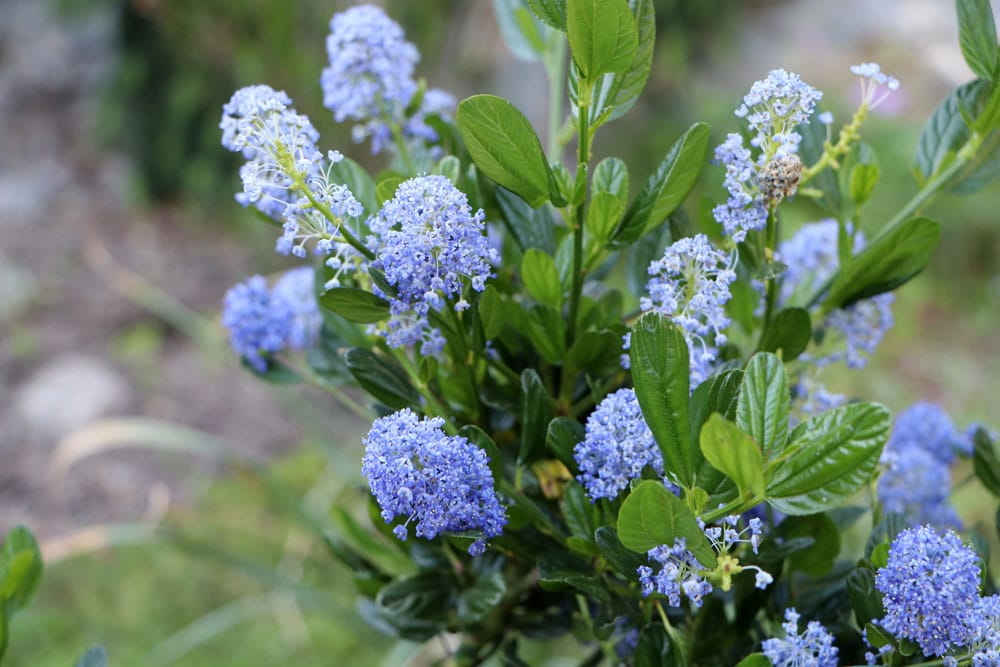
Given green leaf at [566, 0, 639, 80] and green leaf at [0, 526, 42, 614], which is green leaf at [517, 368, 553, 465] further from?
green leaf at [0, 526, 42, 614]

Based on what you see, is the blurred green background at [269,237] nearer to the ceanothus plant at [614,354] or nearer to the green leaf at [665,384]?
the ceanothus plant at [614,354]

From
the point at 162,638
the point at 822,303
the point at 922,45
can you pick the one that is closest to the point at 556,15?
the point at 822,303

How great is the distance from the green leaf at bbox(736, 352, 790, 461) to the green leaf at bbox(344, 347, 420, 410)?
0.14 meters

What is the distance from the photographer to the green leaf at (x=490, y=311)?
0.38 metres

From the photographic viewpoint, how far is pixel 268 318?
55 centimetres

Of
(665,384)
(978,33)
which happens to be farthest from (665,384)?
(978,33)

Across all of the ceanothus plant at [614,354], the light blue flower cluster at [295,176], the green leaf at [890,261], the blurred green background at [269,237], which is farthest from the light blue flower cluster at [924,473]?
the blurred green background at [269,237]

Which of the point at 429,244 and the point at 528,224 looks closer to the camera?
the point at 429,244

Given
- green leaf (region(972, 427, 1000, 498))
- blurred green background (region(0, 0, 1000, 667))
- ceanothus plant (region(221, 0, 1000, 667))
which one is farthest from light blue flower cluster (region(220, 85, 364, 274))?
blurred green background (region(0, 0, 1000, 667))

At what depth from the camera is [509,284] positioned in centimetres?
48

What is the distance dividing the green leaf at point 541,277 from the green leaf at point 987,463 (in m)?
0.24

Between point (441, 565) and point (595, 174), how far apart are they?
0.20 meters

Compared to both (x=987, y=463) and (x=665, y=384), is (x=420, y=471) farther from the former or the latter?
(x=987, y=463)

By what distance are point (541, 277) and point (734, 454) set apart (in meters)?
0.14
